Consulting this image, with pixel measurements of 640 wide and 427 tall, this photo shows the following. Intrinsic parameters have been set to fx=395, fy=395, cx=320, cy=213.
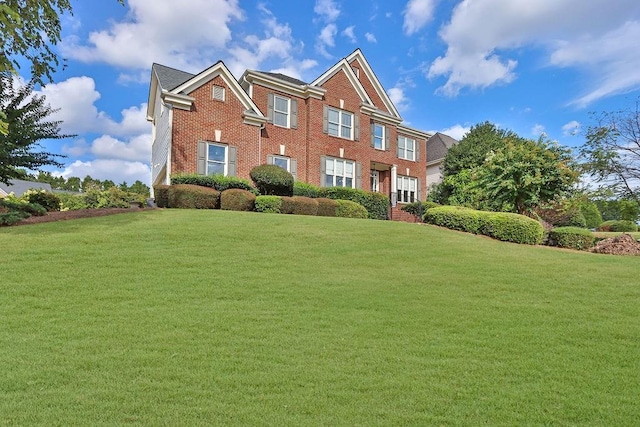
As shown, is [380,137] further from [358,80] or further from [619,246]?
[619,246]

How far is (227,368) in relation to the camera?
3.73 metres

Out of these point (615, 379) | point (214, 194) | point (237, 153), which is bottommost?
point (615, 379)

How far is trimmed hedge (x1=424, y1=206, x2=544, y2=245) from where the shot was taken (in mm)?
13703

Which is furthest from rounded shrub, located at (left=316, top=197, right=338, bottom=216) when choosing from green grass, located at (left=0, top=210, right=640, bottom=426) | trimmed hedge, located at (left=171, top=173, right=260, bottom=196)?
green grass, located at (left=0, top=210, right=640, bottom=426)

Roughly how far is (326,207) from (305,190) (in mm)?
2980

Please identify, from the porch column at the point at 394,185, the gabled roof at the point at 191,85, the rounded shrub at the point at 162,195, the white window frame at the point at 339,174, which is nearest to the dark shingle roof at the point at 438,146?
the porch column at the point at 394,185

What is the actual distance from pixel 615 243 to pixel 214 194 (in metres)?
14.7

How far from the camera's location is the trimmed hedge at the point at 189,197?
15.0 meters

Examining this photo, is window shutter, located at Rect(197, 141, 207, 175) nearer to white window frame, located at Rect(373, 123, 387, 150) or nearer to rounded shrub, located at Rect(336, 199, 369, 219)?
rounded shrub, located at Rect(336, 199, 369, 219)

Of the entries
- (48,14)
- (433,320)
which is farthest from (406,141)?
(433,320)

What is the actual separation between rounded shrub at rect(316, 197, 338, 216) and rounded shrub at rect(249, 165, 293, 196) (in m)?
1.99

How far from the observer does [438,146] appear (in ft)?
116

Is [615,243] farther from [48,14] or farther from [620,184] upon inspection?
[48,14]

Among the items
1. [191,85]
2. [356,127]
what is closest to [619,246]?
[356,127]
